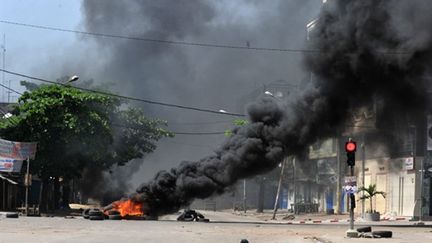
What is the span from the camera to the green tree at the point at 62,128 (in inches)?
1561

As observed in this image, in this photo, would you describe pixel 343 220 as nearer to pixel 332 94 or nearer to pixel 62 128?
pixel 332 94

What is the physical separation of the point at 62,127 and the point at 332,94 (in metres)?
17.2

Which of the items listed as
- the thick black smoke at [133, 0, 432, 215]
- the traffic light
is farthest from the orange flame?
the traffic light

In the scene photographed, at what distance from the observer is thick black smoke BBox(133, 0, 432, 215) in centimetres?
3020

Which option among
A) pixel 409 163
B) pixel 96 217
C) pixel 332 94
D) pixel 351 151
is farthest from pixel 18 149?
pixel 409 163

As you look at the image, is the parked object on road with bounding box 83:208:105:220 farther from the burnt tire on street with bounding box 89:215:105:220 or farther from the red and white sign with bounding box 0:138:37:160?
the red and white sign with bounding box 0:138:37:160

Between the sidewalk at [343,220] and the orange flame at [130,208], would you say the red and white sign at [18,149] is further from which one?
the sidewalk at [343,220]

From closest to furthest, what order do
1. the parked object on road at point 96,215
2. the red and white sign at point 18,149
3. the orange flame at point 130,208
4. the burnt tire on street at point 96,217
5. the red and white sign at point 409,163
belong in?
the burnt tire on street at point 96,217, the parked object on road at point 96,215, the orange flame at point 130,208, the red and white sign at point 18,149, the red and white sign at point 409,163

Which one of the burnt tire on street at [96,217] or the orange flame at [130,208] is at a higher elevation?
the orange flame at [130,208]

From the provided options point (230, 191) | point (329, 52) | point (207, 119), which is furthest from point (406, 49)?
point (207, 119)

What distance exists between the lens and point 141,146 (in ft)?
160

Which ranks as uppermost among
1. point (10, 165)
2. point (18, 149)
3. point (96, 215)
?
point (18, 149)

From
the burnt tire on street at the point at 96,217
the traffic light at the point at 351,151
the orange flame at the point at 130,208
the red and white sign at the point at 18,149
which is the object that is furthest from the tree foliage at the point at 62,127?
the traffic light at the point at 351,151

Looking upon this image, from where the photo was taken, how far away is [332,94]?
32875 millimetres
